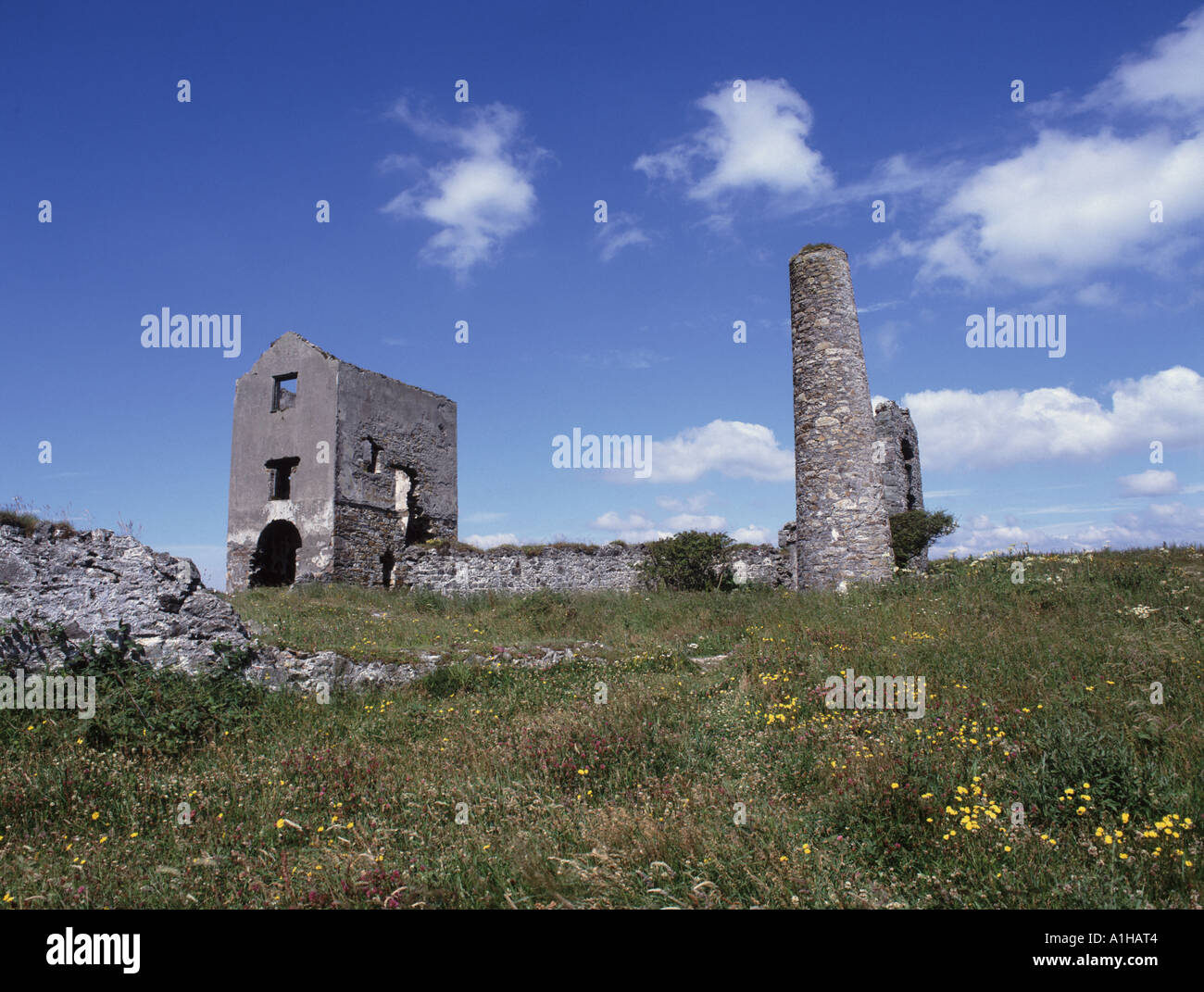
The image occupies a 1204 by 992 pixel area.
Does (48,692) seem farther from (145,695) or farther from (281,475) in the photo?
(281,475)

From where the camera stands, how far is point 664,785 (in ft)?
16.4

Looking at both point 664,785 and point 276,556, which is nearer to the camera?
point 664,785

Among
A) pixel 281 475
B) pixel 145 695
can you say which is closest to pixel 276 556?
pixel 281 475

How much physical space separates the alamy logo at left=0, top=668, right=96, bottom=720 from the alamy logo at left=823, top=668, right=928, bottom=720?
6.78 metres

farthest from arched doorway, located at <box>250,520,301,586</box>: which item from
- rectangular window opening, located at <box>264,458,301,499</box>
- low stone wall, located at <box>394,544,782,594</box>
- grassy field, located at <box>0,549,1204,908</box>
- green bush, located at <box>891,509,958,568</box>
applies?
green bush, located at <box>891,509,958,568</box>

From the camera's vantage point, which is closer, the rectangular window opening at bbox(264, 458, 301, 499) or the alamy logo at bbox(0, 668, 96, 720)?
the alamy logo at bbox(0, 668, 96, 720)

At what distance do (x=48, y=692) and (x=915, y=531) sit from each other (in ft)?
68.8

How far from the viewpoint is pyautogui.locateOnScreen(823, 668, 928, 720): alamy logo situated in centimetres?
616

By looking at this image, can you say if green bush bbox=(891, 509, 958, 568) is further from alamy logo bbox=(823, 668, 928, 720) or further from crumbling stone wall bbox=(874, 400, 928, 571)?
alamy logo bbox=(823, 668, 928, 720)

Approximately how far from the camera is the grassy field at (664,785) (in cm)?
374
